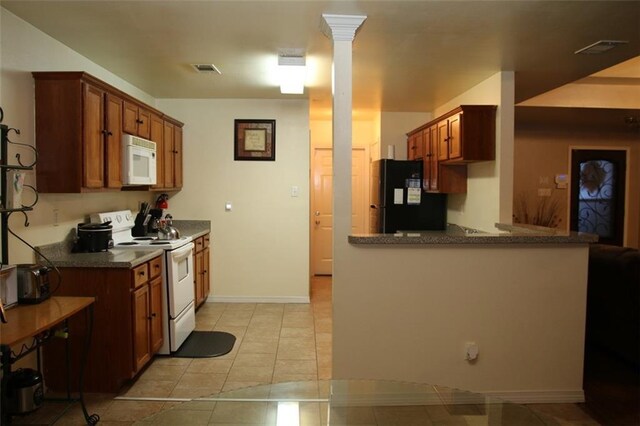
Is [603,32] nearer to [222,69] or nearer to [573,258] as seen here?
[573,258]

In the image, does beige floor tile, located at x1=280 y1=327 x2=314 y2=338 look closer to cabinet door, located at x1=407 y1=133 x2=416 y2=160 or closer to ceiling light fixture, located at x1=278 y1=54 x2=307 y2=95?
ceiling light fixture, located at x1=278 y1=54 x2=307 y2=95

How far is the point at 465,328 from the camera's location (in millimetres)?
2674

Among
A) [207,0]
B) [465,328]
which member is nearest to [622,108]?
[465,328]

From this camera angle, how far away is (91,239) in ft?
10.3

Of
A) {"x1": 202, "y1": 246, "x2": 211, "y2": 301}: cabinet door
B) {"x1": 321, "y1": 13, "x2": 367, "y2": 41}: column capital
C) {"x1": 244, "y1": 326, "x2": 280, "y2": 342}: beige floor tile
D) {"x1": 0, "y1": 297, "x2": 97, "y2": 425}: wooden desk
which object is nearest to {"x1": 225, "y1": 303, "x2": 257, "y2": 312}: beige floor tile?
{"x1": 202, "y1": 246, "x2": 211, "y2": 301}: cabinet door

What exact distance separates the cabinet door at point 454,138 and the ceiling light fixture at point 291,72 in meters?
1.43

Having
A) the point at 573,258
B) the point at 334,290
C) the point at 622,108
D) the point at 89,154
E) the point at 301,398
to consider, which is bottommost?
the point at 301,398

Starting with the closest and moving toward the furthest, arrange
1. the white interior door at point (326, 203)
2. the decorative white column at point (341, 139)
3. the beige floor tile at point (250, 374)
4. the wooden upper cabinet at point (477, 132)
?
the decorative white column at point (341, 139) < the beige floor tile at point (250, 374) < the wooden upper cabinet at point (477, 132) < the white interior door at point (326, 203)

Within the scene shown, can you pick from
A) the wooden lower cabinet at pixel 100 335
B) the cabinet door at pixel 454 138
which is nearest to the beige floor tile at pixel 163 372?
the wooden lower cabinet at pixel 100 335

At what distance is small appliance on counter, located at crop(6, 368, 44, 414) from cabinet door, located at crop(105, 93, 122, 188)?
1367mm

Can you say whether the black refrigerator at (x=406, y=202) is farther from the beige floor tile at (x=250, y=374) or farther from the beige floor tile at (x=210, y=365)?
the beige floor tile at (x=210, y=365)

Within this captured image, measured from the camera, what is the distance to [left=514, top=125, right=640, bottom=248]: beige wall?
6.40 metres

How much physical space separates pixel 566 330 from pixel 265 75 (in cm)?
309

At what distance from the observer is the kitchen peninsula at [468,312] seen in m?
2.62
